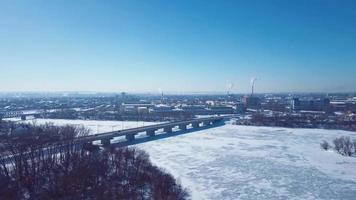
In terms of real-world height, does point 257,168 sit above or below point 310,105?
below

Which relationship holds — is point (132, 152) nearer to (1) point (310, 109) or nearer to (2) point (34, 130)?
(2) point (34, 130)

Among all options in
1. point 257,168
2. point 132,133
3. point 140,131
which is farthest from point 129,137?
point 257,168

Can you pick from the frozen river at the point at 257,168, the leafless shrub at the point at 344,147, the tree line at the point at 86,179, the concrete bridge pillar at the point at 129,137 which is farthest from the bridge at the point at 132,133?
the leafless shrub at the point at 344,147

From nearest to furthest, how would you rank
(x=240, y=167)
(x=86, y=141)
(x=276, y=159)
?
(x=240, y=167) < (x=276, y=159) < (x=86, y=141)

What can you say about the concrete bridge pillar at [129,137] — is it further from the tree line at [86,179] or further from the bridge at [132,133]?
the tree line at [86,179]

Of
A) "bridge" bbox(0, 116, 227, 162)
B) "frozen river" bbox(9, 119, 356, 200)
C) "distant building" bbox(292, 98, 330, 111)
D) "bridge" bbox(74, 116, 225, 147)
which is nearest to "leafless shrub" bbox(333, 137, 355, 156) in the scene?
"frozen river" bbox(9, 119, 356, 200)

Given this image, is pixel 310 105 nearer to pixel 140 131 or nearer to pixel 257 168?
pixel 140 131

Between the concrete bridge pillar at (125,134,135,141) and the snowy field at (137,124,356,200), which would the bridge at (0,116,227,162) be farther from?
the snowy field at (137,124,356,200)

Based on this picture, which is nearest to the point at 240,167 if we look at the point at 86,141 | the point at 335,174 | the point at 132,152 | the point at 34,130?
the point at 335,174
